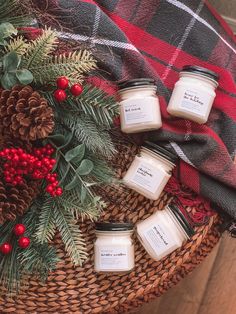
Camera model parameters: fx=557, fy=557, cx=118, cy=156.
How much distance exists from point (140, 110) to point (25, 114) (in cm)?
19

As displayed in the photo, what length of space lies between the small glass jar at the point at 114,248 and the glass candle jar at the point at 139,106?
156mm

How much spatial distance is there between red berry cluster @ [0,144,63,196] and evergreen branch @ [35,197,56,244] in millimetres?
44

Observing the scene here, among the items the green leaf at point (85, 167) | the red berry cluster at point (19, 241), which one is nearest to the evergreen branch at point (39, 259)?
the red berry cluster at point (19, 241)

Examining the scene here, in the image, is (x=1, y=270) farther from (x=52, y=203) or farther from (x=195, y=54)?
(x=195, y=54)

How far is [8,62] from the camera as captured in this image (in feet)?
2.57

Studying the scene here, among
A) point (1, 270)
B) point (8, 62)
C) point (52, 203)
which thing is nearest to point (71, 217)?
point (52, 203)

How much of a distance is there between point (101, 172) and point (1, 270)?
0.22 metres

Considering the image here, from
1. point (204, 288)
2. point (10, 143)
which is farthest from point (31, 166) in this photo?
point (204, 288)

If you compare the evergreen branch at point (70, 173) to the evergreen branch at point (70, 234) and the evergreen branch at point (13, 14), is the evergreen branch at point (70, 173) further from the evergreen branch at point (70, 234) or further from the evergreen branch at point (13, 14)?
the evergreen branch at point (13, 14)

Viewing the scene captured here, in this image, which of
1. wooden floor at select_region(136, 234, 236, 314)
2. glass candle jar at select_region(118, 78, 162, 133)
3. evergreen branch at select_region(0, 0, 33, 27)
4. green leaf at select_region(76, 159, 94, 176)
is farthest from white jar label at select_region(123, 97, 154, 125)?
wooden floor at select_region(136, 234, 236, 314)

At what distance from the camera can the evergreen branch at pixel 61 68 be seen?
809 millimetres

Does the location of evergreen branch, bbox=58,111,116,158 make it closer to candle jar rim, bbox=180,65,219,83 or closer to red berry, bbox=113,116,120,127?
red berry, bbox=113,116,120,127

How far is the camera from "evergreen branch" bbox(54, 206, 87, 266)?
2.78ft

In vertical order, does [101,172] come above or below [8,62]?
below
